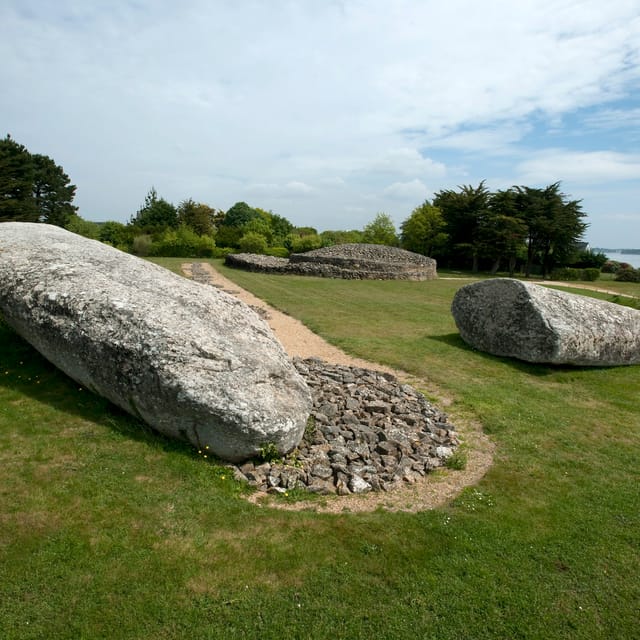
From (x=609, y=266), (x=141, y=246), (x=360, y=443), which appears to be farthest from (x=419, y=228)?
(x=360, y=443)

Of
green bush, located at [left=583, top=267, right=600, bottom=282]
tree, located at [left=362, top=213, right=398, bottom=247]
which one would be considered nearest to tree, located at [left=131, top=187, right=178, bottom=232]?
tree, located at [left=362, top=213, right=398, bottom=247]

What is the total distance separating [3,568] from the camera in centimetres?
385

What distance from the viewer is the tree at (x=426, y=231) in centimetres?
4734

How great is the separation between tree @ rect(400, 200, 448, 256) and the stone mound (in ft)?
35.4

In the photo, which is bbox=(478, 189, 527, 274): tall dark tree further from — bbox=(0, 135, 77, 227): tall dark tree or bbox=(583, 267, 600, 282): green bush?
bbox=(0, 135, 77, 227): tall dark tree

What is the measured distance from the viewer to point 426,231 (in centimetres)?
4734

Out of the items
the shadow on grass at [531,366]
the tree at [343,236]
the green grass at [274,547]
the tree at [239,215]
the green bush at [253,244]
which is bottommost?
the green grass at [274,547]

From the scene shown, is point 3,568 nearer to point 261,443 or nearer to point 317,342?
point 261,443

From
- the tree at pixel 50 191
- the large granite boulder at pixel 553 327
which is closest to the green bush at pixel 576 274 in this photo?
the large granite boulder at pixel 553 327

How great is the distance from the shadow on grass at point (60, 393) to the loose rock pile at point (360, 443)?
4.11 feet

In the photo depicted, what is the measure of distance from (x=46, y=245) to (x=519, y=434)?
872 centimetres

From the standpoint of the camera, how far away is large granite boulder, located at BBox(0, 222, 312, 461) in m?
5.54

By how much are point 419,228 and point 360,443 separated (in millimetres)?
43636

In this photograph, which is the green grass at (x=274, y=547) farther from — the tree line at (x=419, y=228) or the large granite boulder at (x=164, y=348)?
the tree line at (x=419, y=228)
